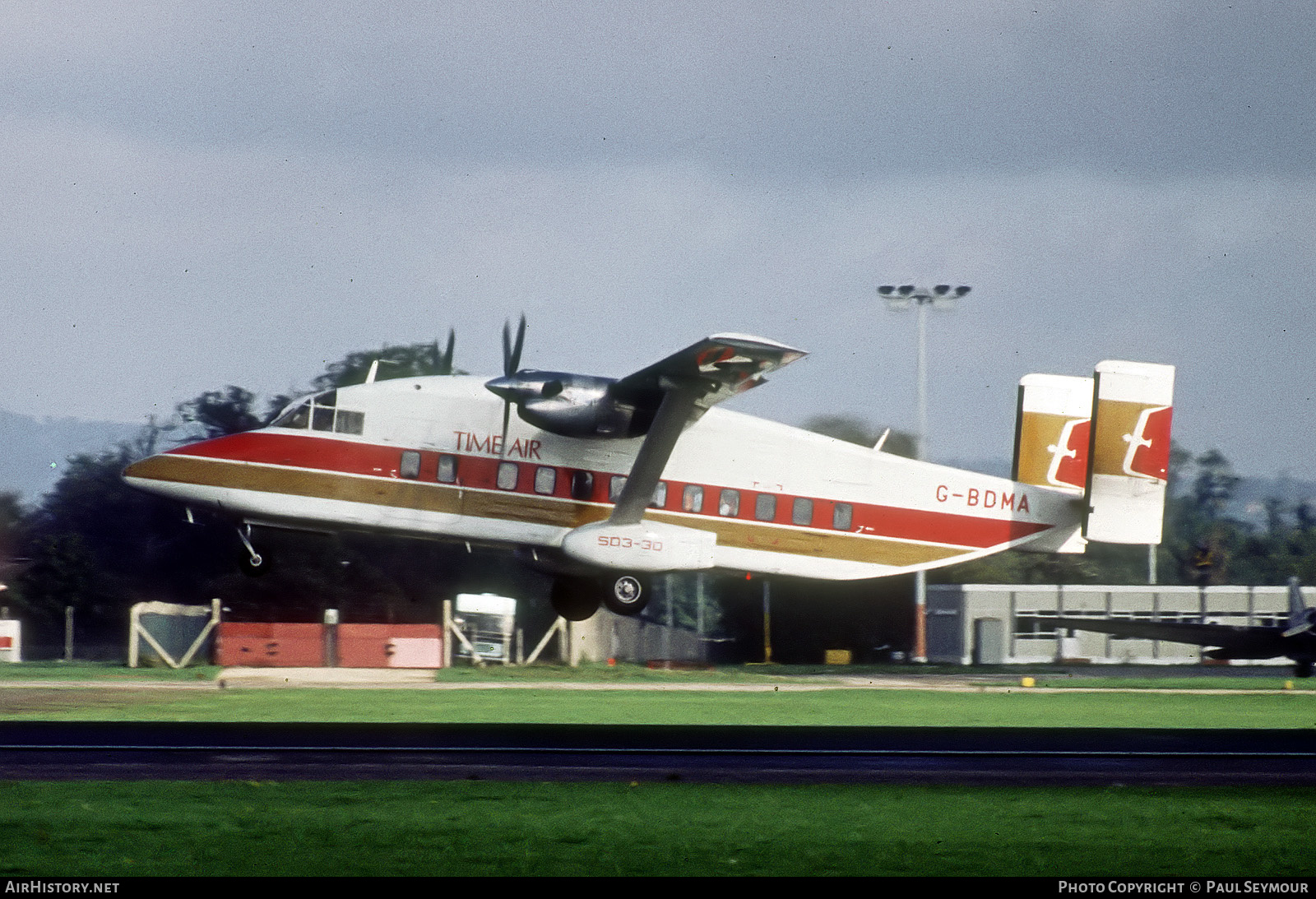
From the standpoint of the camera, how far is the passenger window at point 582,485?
29.7m

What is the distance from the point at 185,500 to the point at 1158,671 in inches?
1540

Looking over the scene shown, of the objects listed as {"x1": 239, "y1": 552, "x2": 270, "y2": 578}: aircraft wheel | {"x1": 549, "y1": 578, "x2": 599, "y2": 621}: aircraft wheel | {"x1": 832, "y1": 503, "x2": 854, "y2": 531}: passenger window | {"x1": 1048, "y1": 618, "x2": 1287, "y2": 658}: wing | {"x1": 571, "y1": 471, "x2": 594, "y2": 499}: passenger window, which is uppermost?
{"x1": 571, "y1": 471, "x2": 594, "y2": 499}: passenger window

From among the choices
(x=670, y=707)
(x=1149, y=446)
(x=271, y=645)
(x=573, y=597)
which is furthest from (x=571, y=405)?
(x=271, y=645)

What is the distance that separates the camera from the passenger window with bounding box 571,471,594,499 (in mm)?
29734

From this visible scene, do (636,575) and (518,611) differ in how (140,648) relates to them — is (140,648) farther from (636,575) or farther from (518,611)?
(636,575)

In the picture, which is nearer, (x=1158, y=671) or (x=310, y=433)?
(x=310, y=433)

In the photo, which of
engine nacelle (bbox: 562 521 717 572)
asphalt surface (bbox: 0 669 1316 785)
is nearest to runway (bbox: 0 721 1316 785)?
asphalt surface (bbox: 0 669 1316 785)

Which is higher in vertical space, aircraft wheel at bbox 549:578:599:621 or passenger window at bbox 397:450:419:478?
passenger window at bbox 397:450:419:478

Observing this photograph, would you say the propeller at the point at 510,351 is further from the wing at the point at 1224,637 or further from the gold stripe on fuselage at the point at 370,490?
the wing at the point at 1224,637

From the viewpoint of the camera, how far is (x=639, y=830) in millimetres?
15281

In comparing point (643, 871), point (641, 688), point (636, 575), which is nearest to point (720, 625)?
point (641, 688)

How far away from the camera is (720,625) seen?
167 feet

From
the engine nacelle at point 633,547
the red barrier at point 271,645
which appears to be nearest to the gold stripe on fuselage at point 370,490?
the engine nacelle at point 633,547

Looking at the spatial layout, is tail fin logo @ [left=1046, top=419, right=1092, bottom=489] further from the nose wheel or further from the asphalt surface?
the nose wheel
